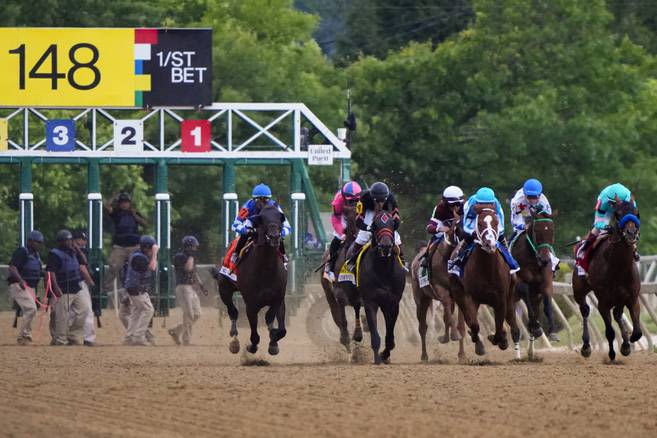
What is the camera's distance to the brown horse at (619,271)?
17.6 meters

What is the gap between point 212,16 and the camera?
52.9 metres

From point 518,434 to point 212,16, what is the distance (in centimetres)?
4177

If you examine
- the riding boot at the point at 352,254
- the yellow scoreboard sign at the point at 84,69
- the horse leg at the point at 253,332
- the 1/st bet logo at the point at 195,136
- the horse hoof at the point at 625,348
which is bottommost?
the horse hoof at the point at 625,348

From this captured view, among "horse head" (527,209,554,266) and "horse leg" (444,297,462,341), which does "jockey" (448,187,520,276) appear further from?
"horse leg" (444,297,462,341)

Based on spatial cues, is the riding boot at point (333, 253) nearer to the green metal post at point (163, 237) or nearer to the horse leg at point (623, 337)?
the horse leg at point (623, 337)

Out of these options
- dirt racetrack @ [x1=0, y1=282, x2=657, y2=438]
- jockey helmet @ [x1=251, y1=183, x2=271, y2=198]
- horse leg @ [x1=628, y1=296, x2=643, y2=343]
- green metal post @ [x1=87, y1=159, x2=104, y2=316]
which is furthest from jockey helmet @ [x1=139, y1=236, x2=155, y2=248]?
horse leg @ [x1=628, y1=296, x2=643, y2=343]

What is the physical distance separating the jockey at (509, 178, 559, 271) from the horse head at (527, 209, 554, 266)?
0.18ft

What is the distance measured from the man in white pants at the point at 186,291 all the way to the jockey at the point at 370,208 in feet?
22.6

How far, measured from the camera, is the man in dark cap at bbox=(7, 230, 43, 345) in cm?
2469

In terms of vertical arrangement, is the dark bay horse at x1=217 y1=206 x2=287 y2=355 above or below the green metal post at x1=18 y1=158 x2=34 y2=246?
below

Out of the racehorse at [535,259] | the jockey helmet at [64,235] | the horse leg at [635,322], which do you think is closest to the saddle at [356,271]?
the racehorse at [535,259]

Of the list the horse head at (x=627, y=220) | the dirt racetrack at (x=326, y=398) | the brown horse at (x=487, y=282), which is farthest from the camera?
the brown horse at (x=487, y=282)

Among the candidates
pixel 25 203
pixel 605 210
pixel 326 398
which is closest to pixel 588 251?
pixel 605 210

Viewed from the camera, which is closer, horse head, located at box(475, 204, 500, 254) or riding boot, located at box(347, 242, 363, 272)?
horse head, located at box(475, 204, 500, 254)
